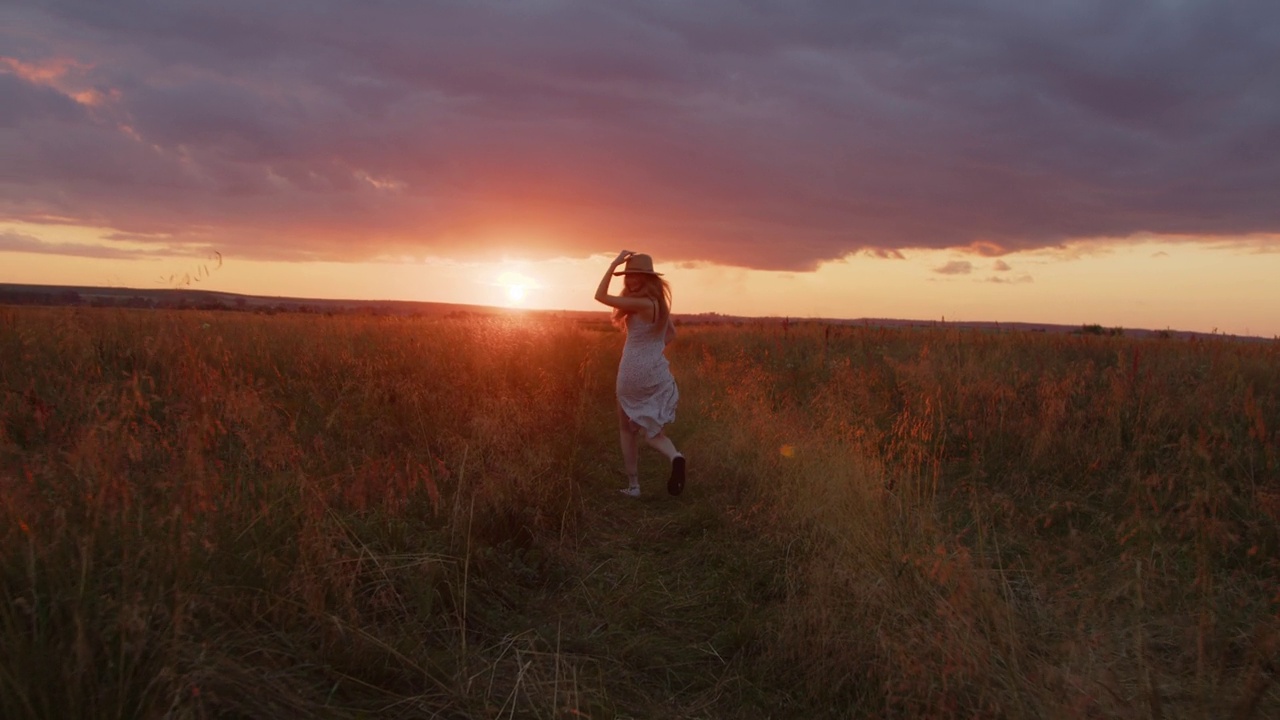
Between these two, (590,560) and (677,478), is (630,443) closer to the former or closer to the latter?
(677,478)

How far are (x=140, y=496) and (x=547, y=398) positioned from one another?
5.74 meters

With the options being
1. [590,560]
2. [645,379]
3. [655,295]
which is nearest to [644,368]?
[645,379]

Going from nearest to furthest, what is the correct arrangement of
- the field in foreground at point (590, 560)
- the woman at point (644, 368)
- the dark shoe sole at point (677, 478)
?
the field in foreground at point (590, 560) < the dark shoe sole at point (677, 478) < the woman at point (644, 368)

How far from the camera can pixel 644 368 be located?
6.36 meters

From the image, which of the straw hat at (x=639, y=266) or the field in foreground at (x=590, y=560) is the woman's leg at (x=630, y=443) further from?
the straw hat at (x=639, y=266)

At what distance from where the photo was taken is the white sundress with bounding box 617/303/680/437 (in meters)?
6.35

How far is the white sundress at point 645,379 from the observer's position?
6352mm

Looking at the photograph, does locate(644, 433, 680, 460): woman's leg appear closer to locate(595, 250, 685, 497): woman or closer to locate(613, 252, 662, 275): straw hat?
locate(595, 250, 685, 497): woman

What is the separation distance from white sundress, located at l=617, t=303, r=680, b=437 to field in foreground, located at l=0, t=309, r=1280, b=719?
29.5 inches

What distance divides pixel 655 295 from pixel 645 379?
2.52 feet

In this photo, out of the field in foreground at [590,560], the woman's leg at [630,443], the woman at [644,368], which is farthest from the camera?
the woman's leg at [630,443]

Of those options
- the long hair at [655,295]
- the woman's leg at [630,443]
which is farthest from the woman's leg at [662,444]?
the long hair at [655,295]

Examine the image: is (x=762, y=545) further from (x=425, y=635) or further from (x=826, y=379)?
(x=826, y=379)

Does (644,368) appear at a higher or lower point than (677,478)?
higher
